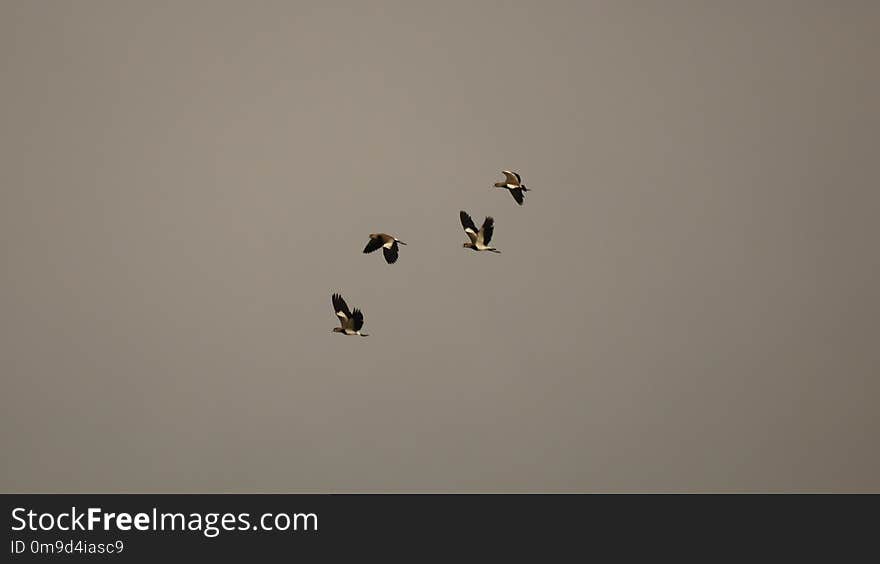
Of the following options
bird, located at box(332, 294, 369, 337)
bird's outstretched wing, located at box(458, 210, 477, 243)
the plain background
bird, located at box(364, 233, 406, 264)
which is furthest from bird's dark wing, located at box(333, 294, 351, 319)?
the plain background

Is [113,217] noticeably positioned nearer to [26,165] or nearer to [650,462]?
[26,165]

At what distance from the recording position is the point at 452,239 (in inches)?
293

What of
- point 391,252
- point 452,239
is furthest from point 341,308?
point 452,239

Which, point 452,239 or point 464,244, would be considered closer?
point 464,244

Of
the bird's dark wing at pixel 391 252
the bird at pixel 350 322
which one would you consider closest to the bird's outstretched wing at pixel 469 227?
the bird's dark wing at pixel 391 252

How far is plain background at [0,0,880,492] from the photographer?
741 centimetres

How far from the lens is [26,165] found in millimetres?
7484

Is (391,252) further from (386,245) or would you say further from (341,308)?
(341,308)

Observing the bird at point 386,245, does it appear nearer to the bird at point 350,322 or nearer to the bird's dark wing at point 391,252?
the bird's dark wing at point 391,252

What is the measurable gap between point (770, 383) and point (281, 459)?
106 inches

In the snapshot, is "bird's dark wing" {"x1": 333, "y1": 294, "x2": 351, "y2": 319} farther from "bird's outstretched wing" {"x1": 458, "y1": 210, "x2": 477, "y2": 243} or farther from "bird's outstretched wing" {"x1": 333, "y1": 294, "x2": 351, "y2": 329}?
"bird's outstretched wing" {"x1": 458, "y1": 210, "x2": 477, "y2": 243}

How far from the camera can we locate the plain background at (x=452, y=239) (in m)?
Result: 7.41
